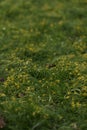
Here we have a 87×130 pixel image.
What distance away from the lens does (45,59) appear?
393 inches

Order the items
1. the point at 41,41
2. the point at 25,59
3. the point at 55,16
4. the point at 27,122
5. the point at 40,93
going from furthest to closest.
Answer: the point at 55,16, the point at 41,41, the point at 25,59, the point at 40,93, the point at 27,122

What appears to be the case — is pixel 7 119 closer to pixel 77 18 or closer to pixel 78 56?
pixel 78 56

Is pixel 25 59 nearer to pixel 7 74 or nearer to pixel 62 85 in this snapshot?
pixel 7 74

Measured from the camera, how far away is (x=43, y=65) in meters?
9.52

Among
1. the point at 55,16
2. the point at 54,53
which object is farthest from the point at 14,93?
the point at 55,16

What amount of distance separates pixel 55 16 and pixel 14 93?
5.48 m

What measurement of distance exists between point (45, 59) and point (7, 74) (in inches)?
59.8

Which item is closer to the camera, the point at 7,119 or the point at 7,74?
the point at 7,119

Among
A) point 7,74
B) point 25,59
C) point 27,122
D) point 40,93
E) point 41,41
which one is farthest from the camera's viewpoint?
point 41,41

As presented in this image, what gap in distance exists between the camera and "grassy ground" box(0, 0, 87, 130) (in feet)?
23.3

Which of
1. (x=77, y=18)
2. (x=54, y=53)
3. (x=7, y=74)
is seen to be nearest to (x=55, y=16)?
(x=77, y=18)

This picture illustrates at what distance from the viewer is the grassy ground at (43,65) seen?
7.09m

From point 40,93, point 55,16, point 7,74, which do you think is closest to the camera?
point 40,93

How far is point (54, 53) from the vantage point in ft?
33.4
